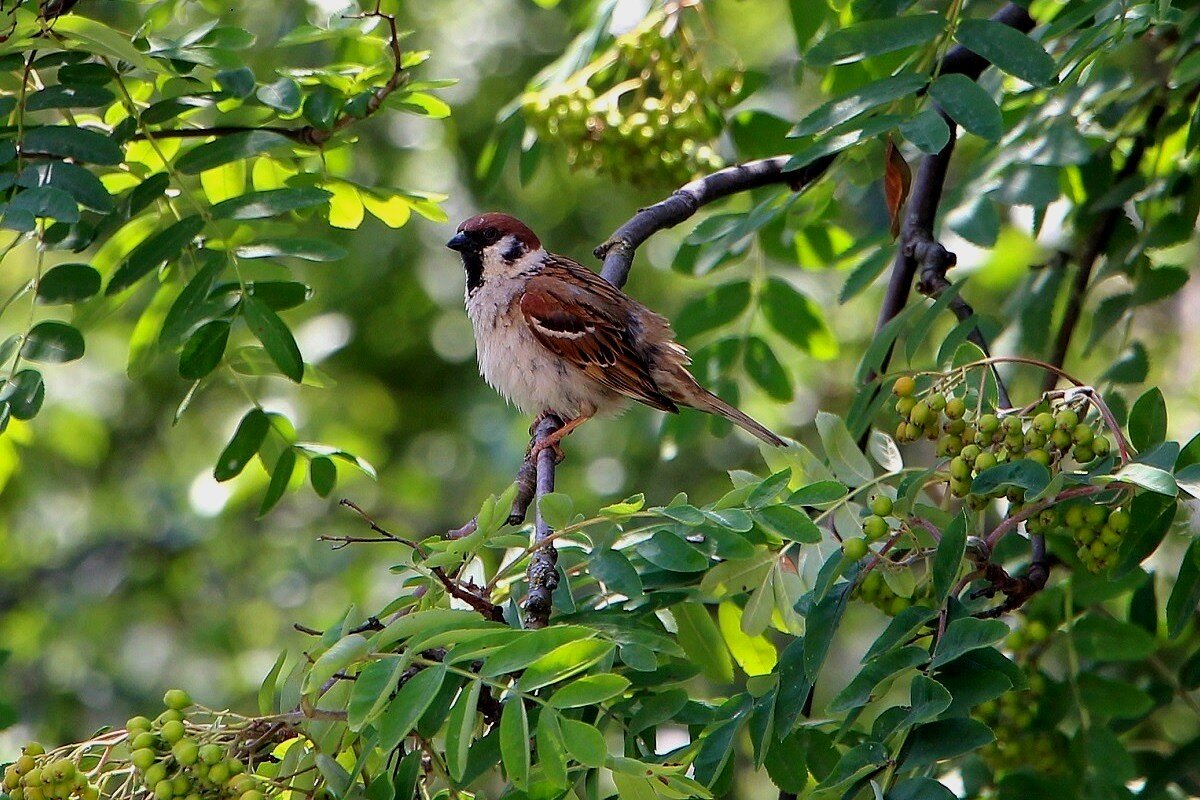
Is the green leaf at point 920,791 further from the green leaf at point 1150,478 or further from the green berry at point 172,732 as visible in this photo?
the green berry at point 172,732

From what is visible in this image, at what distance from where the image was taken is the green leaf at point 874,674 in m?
2.11

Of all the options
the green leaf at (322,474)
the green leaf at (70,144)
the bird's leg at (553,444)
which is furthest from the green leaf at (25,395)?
the bird's leg at (553,444)

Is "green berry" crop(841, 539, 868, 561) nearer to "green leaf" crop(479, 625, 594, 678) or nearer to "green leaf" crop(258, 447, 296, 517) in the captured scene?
"green leaf" crop(479, 625, 594, 678)

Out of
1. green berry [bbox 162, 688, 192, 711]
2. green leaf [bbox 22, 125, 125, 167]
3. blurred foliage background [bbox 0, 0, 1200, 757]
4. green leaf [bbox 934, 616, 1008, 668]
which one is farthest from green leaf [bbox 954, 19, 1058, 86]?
blurred foliage background [bbox 0, 0, 1200, 757]

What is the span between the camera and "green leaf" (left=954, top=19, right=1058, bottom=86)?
2.69m

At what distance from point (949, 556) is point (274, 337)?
165 cm

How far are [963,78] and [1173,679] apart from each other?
1722mm

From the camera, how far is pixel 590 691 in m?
1.96

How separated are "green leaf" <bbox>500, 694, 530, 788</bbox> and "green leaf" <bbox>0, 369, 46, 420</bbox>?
1444mm

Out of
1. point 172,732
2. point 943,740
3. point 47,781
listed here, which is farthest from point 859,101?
point 47,781

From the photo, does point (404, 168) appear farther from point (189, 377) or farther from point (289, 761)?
point (289, 761)

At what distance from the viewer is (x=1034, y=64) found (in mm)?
2701

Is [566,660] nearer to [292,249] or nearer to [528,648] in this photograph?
[528,648]

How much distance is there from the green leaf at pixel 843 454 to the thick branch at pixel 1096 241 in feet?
4.56
